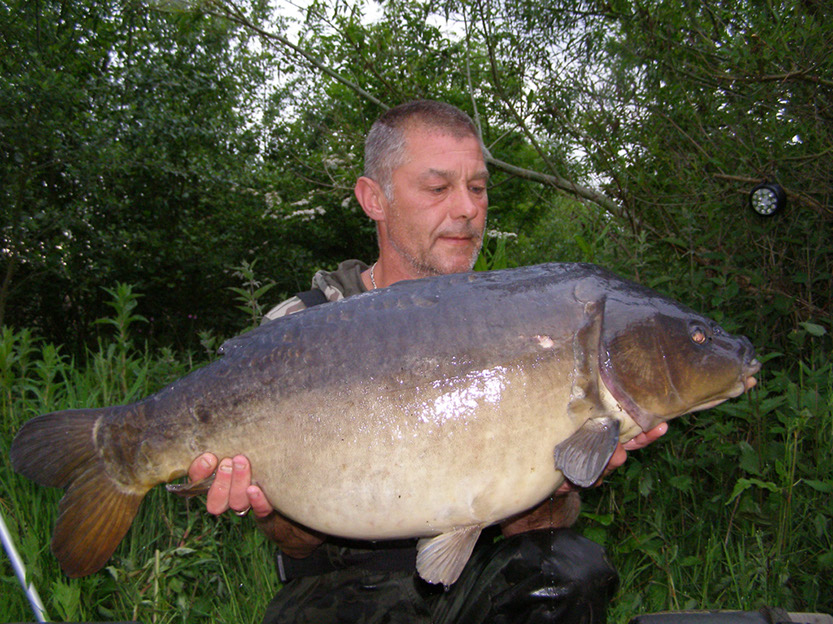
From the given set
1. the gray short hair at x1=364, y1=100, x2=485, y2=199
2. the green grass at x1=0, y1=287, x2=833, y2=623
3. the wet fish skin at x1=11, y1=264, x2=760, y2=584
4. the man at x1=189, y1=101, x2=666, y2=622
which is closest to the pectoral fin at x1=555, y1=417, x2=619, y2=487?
the wet fish skin at x1=11, y1=264, x2=760, y2=584

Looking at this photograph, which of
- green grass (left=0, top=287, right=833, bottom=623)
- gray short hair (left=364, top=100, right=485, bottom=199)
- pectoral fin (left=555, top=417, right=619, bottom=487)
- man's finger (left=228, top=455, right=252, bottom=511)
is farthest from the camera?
gray short hair (left=364, top=100, right=485, bottom=199)

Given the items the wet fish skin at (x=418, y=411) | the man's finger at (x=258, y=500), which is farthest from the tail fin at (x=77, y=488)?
the man's finger at (x=258, y=500)

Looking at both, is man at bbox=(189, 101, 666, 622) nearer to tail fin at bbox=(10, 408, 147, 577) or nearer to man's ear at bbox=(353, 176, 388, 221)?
man's ear at bbox=(353, 176, 388, 221)

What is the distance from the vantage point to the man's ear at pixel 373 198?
2.53 meters

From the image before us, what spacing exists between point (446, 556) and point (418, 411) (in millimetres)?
328

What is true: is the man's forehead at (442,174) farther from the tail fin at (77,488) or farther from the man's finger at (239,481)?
the tail fin at (77,488)

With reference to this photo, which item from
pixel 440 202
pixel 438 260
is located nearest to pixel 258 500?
pixel 438 260

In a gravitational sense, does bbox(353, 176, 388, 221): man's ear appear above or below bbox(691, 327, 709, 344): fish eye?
above

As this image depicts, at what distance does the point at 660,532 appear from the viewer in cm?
245

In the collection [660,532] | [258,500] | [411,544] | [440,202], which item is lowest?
[660,532]

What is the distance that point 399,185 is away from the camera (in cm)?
244

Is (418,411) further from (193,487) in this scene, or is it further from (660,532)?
(660,532)

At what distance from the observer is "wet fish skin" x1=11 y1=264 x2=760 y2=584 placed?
148 cm

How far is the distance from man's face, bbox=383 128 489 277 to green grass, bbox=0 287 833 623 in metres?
1.12
